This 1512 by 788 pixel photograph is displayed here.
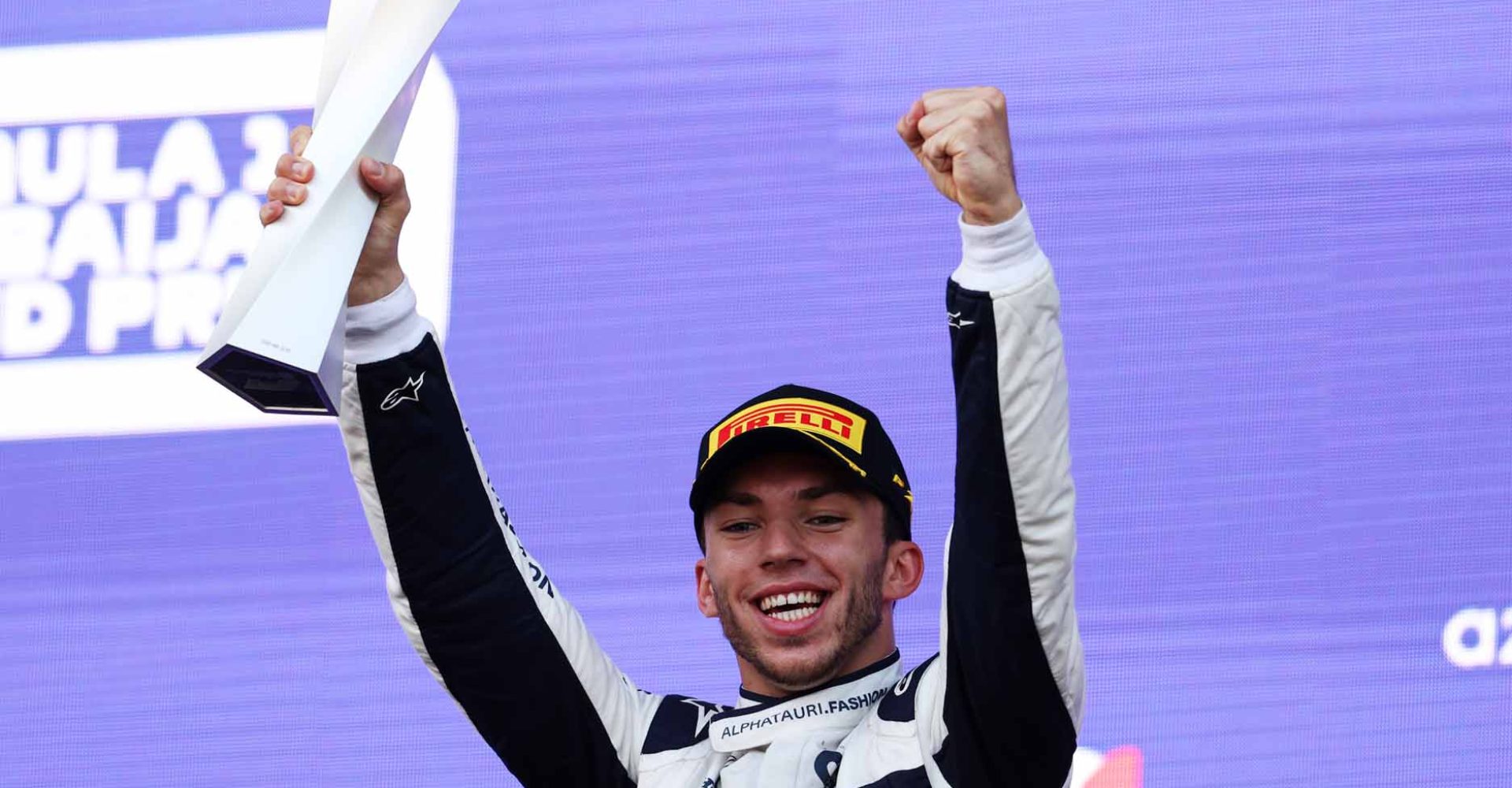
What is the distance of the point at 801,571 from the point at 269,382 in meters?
0.43

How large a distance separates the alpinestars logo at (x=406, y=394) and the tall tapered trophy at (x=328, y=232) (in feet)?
0.46

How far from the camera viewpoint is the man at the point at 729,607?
148cm

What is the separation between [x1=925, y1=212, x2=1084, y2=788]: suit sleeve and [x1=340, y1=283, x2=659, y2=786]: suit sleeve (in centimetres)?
35

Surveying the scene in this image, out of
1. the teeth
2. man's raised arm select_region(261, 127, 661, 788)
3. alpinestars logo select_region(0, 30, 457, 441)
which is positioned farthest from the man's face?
alpinestars logo select_region(0, 30, 457, 441)

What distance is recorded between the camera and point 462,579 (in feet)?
5.44

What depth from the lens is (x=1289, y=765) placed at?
6.40 ft

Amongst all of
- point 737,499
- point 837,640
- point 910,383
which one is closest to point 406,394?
point 737,499

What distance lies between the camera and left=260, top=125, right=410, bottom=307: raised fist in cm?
147

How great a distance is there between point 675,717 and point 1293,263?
2.50ft

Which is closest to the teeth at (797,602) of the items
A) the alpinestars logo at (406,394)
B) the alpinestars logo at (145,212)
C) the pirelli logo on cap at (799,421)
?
the pirelli logo on cap at (799,421)

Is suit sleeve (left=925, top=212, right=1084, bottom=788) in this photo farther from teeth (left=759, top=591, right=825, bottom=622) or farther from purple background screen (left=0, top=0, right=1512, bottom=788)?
purple background screen (left=0, top=0, right=1512, bottom=788)

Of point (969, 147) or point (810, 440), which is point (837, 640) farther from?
point (969, 147)

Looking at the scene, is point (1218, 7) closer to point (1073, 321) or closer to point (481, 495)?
point (1073, 321)

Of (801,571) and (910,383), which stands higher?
(910,383)
